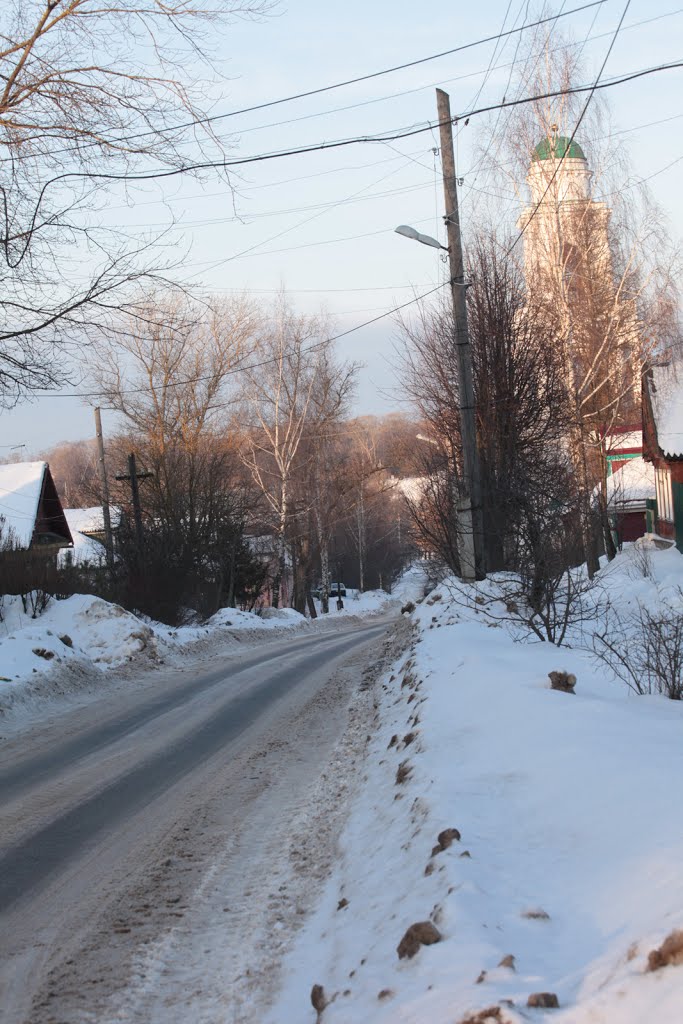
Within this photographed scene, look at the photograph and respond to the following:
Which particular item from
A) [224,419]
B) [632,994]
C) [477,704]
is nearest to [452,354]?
[477,704]

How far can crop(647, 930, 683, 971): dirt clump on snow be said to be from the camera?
2.75m

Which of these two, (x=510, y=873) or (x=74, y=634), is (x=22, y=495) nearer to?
(x=74, y=634)

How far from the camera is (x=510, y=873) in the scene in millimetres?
4035

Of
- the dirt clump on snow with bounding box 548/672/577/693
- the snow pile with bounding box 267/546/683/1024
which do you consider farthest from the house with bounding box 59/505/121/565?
the snow pile with bounding box 267/546/683/1024

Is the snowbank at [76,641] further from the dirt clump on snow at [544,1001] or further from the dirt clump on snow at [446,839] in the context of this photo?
the dirt clump on snow at [544,1001]

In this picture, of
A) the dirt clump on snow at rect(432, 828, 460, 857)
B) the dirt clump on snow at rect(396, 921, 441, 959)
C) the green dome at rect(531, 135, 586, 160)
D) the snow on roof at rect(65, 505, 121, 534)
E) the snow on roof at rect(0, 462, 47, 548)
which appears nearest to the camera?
the dirt clump on snow at rect(396, 921, 441, 959)

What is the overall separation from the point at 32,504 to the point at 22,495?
83 centimetres

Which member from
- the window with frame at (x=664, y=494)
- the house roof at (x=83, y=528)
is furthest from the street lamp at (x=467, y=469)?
the house roof at (x=83, y=528)

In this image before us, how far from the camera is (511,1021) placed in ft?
8.93

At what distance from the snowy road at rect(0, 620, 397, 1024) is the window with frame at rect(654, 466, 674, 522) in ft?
66.4

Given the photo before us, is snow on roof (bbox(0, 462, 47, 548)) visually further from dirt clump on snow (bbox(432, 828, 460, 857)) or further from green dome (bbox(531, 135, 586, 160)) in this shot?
dirt clump on snow (bbox(432, 828, 460, 857))

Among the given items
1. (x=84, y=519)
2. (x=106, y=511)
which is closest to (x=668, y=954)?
(x=106, y=511)

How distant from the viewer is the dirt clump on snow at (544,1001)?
2.79 m

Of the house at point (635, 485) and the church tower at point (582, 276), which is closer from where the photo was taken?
the church tower at point (582, 276)
